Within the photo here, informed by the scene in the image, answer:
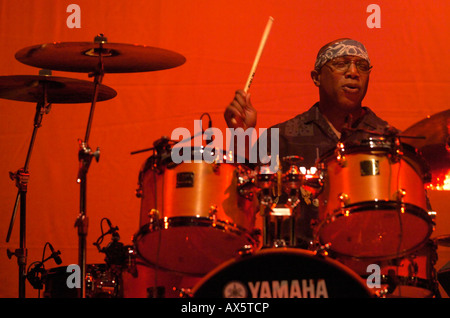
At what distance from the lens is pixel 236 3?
406 cm

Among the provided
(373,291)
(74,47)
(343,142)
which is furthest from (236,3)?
(373,291)

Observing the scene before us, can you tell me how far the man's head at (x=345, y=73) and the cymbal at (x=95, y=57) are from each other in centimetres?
75

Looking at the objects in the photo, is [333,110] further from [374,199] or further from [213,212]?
[213,212]

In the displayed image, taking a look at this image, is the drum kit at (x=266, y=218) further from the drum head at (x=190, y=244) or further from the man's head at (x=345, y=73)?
the man's head at (x=345, y=73)

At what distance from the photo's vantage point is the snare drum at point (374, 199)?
8.58 ft

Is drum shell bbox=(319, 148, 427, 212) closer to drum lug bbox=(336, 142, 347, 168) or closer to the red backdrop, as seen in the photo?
drum lug bbox=(336, 142, 347, 168)

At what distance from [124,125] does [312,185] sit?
1637 millimetres

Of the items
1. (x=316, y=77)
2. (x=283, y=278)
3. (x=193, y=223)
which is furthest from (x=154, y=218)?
(x=316, y=77)

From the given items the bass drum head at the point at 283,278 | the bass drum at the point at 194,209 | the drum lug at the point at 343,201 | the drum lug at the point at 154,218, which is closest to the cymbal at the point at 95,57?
the bass drum at the point at 194,209

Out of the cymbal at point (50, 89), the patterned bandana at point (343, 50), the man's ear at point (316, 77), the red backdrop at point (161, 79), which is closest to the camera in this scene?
the cymbal at point (50, 89)

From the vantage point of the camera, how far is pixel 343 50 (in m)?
3.47

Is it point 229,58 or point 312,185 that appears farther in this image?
point 229,58

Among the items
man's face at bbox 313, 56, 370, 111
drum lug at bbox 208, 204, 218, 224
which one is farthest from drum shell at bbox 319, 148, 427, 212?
man's face at bbox 313, 56, 370, 111

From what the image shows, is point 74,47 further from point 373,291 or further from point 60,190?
point 373,291
